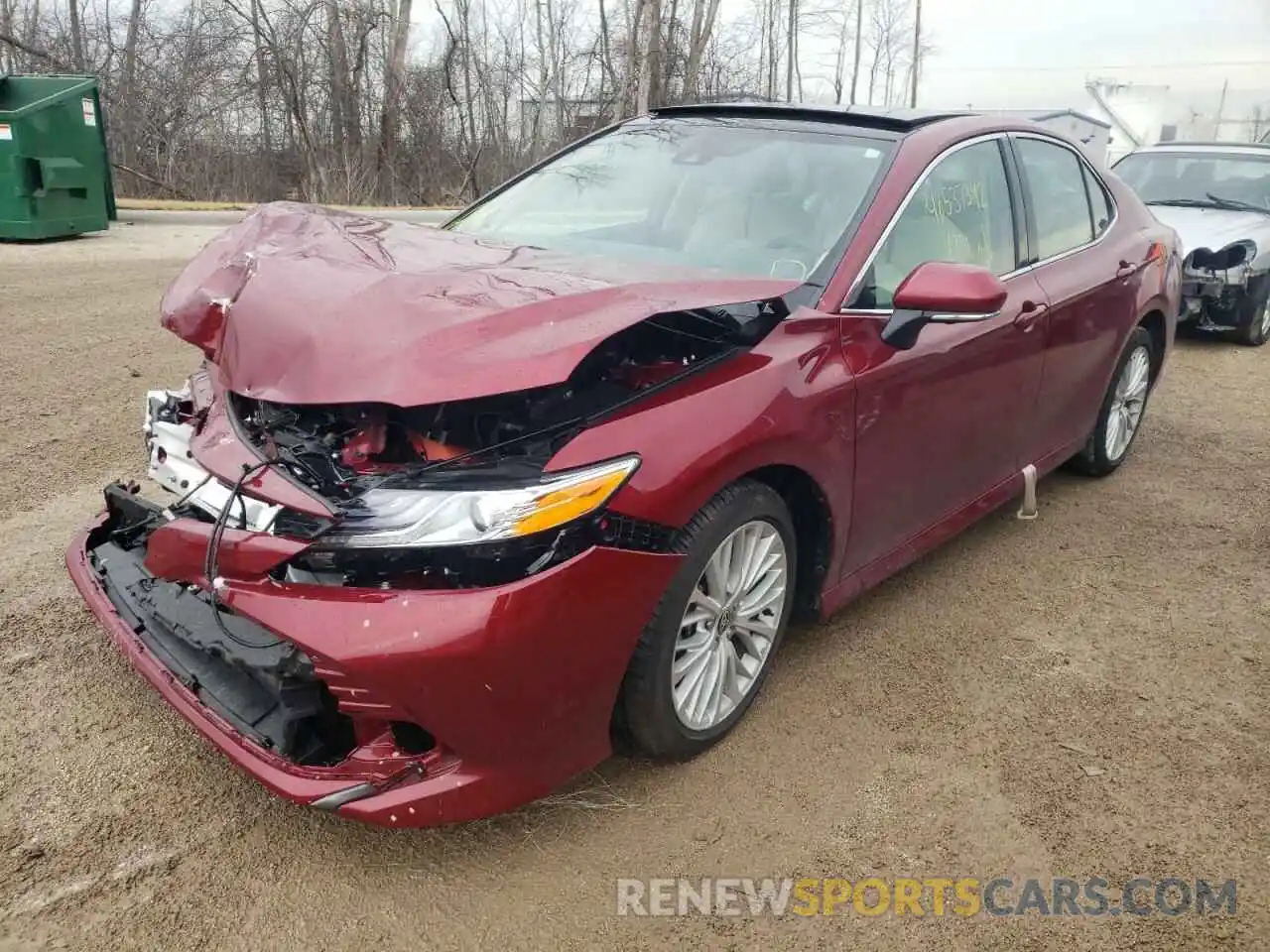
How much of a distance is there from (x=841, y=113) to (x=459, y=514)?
2.29 meters

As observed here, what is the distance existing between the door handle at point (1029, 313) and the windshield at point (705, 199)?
0.81 m

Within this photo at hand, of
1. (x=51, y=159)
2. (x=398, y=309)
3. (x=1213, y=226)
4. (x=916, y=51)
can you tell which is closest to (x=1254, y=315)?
(x=1213, y=226)

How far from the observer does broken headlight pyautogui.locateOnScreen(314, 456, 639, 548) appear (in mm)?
2098

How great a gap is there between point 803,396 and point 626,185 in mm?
1322

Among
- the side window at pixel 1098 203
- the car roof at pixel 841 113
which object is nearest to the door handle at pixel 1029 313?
the car roof at pixel 841 113

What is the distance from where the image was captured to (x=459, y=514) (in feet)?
6.93

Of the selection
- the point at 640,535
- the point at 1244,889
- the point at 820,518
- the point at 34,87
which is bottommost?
the point at 1244,889

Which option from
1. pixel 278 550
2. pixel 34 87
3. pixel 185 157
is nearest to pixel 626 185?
pixel 278 550

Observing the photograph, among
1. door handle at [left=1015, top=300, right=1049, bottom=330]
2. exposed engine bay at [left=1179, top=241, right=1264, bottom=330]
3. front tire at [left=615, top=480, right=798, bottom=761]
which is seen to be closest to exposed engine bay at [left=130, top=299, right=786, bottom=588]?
front tire at [left=615, top=480, right=798, bottom=761]

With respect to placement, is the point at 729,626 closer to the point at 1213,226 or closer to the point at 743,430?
the point at 743,430

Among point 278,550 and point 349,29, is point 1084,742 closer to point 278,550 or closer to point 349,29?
point 278,550

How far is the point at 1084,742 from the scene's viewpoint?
288 cm

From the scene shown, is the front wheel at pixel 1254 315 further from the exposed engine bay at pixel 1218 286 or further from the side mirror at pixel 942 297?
the side mirror at pixel 942 297

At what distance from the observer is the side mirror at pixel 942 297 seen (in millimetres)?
2814
